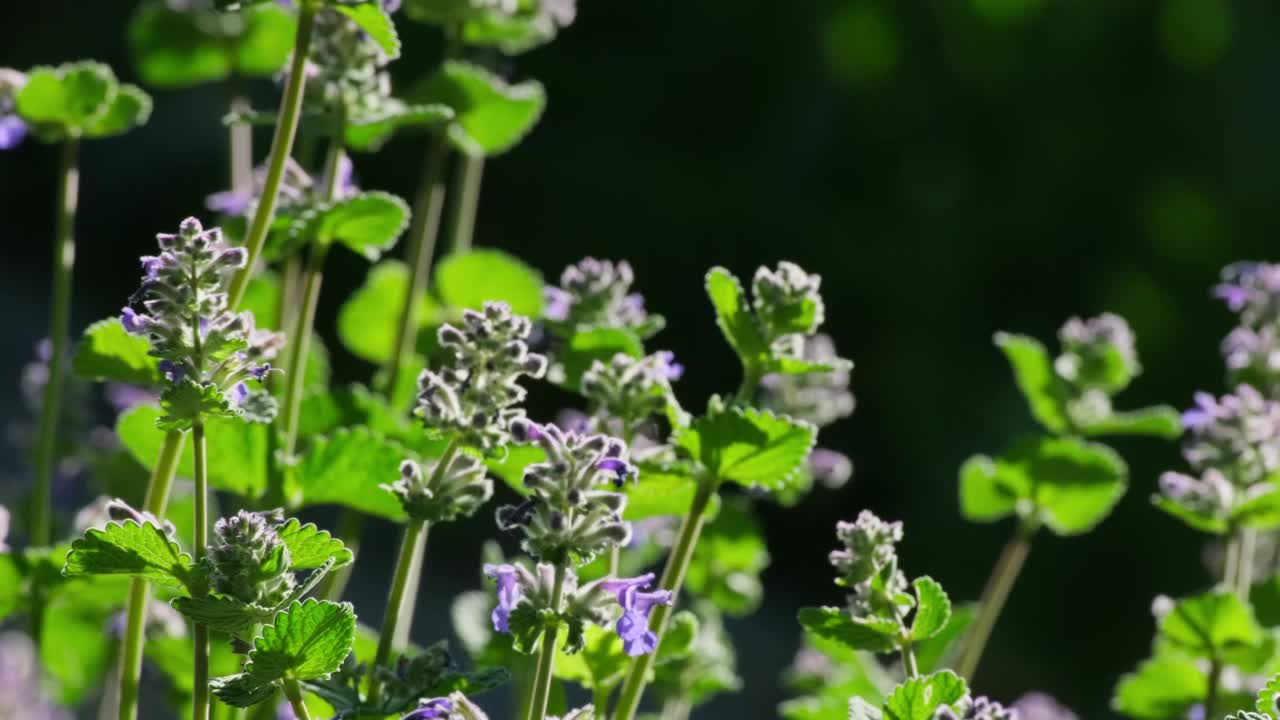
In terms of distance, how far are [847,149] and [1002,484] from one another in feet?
11.7

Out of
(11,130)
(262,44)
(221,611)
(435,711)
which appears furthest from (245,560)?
(262,44)

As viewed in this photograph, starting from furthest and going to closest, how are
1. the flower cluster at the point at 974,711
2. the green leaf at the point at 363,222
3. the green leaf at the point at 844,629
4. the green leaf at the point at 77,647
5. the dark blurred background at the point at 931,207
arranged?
the dark blurred background at the point at 931,207 → the green leaf at the point at 77,647 → the green leaf at the point at 363,222 → the green leaf at the point at 844,629 → the flower cluster at the point at 974,711

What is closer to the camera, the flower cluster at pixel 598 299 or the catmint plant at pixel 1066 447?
the flower cluster at pixel 598 299

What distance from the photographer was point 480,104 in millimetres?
1486

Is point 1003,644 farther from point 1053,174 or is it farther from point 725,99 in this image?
point 725,99

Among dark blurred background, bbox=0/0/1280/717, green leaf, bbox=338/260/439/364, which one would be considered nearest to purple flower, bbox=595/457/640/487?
green leaf, bbox=338/260/439/364

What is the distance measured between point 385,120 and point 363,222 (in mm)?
87

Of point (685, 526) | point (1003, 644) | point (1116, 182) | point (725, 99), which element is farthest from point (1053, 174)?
point (685, 526)

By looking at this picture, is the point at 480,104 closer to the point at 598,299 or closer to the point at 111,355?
the point at 598,299

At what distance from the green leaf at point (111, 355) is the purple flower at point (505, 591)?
34 centimetres

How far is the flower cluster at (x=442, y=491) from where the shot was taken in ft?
2.97

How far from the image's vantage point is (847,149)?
4984 millimetres

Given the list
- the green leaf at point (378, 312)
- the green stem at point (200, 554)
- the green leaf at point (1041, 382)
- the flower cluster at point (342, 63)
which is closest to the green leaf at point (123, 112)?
the flower cluster at point (342, 63)

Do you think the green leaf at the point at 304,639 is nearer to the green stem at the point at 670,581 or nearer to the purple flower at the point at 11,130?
the green stem at the point at 670,581
